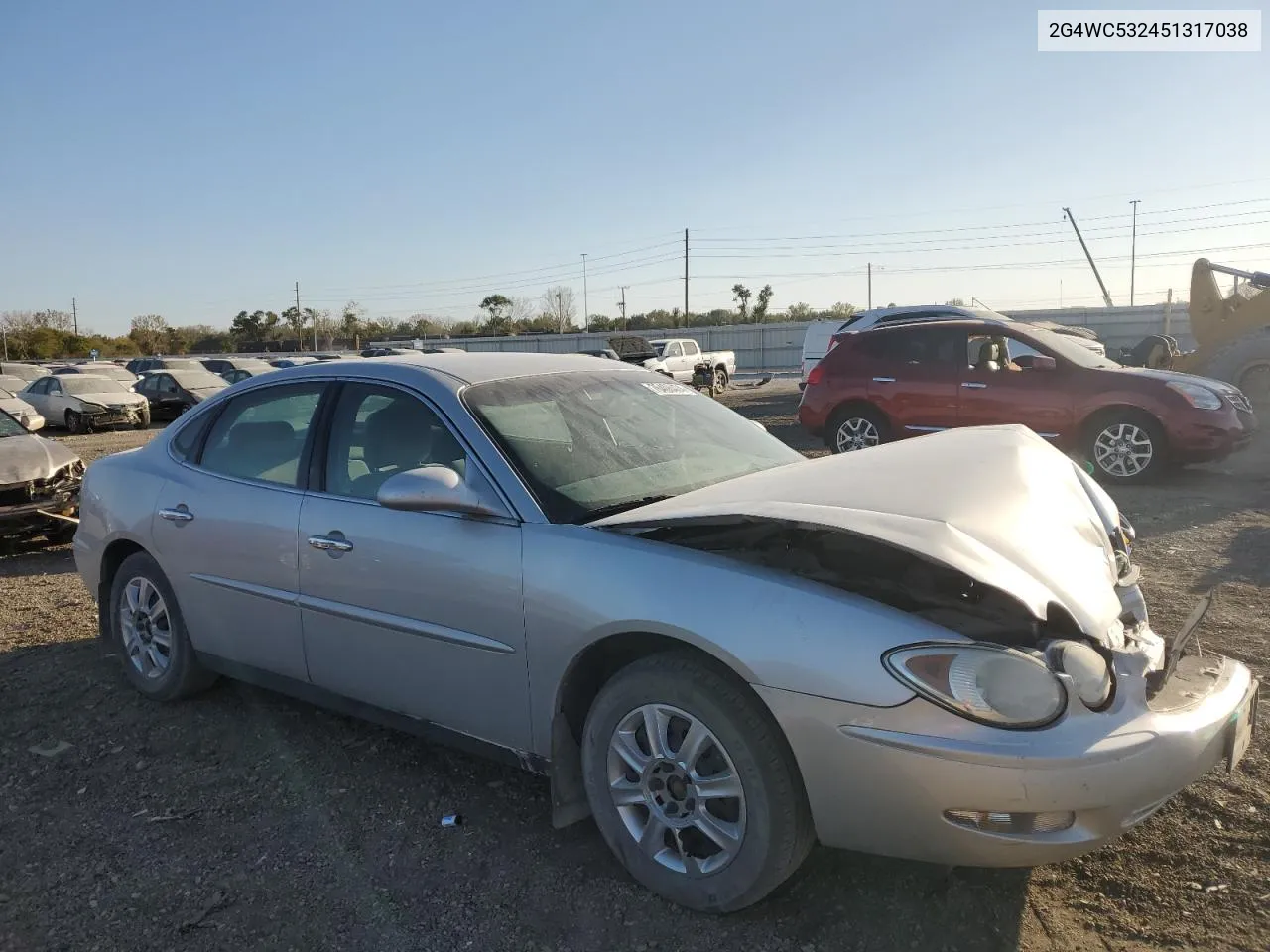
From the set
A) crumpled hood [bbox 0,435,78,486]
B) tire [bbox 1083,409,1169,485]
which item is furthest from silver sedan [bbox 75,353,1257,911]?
tire [bbox 1083,409,1169,485]

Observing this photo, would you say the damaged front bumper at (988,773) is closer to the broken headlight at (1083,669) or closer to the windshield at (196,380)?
the broken headlight at (1083,669)

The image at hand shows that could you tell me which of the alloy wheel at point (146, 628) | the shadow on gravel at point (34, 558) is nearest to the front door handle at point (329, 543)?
the alloy wheel at point (146, 628)

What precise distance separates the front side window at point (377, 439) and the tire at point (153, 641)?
4.15 feet

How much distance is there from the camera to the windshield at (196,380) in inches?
997

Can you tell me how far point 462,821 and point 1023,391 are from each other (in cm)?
817

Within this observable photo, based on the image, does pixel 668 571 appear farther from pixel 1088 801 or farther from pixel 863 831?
pixel 1088 801

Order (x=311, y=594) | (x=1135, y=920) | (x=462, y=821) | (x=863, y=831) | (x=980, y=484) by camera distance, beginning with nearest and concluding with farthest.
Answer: (x=863, y=831)
(x=1135, y=920)
(x=980, y=484)
(x=462, y=821)
(x=311, y=594)

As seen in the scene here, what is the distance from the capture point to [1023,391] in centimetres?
961

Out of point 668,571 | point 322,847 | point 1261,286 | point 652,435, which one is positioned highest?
point 1261,286

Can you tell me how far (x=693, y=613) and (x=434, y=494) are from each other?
95 centimetres

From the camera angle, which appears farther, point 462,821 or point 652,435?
point 652,435

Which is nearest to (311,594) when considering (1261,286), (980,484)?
(980,484)

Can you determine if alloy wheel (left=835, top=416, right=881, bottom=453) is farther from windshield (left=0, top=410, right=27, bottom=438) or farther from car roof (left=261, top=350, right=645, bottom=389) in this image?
windshield (left=0, top=410, right=27, bottom=438)

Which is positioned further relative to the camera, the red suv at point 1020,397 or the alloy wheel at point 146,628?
the red suv at point 1020,397
